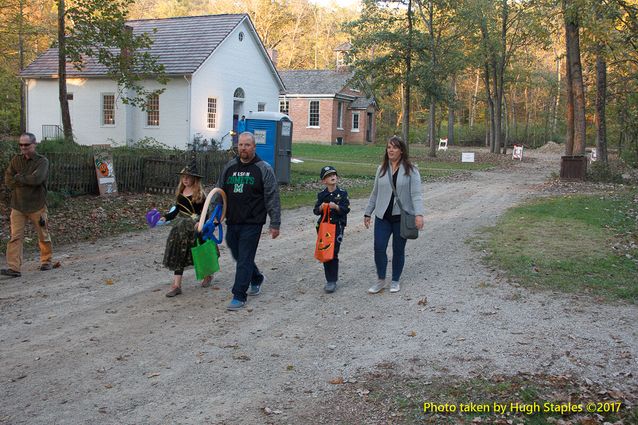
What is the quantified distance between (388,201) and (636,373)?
3245 millimetres

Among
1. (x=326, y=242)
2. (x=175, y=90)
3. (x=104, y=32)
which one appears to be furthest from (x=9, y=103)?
(x=326, y=242)

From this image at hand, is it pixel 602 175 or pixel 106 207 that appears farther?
pixel 602 175

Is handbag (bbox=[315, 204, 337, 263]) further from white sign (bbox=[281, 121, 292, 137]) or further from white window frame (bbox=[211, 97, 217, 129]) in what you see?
white window frame (bbox=[211, 97, 217, 129])

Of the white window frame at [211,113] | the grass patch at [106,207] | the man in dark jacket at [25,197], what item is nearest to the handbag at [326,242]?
the man in dark jacket at [25,197]

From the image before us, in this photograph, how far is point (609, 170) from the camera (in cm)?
2238

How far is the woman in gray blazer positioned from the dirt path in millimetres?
377

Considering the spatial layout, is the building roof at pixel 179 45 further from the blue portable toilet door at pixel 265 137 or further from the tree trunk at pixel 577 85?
the tree trunk at pixel 577 85

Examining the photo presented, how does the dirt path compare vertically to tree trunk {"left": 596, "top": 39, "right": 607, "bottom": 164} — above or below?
below

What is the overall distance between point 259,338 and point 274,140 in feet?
43.6

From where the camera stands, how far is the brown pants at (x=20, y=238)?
8250 mm

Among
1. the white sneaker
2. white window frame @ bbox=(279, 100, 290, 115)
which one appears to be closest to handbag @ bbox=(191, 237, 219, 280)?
the white sneaker

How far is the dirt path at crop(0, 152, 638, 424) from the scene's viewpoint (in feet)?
15.0

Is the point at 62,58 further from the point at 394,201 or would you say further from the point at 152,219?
the point at 394,201

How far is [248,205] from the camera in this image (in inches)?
267
